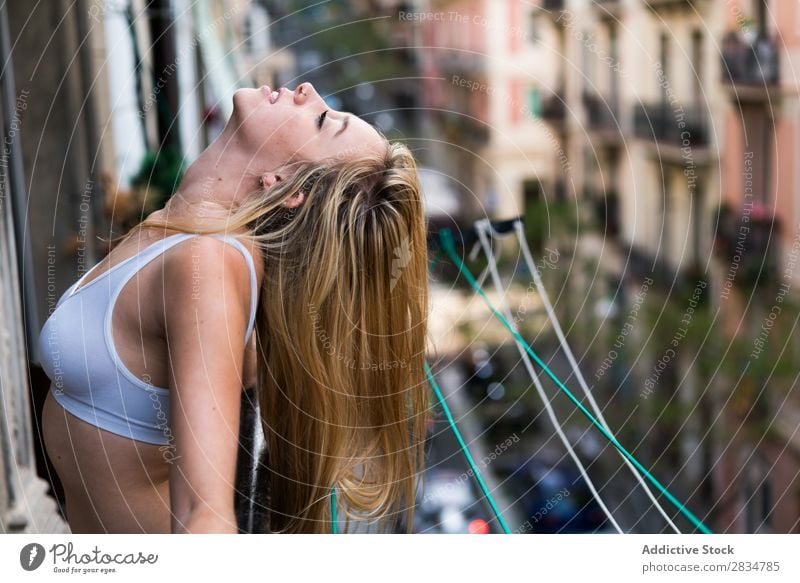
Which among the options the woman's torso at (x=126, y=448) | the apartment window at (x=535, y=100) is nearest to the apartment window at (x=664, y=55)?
the apartment window at (x=535, y=100)

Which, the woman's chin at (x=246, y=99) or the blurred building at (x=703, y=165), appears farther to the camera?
the blurred building at (x=703, y=165)

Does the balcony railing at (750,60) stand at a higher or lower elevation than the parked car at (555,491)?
higher

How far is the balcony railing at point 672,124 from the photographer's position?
10266mm

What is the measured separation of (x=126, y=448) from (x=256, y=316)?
0.73 ft

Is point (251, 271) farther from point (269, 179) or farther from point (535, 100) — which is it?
point (535, 100)

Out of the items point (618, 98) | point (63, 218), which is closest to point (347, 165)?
point (63, 218)

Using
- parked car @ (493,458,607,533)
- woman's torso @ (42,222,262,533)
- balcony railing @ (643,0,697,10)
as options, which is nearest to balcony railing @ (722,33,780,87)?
balcony railing @ (643,0,697,10)

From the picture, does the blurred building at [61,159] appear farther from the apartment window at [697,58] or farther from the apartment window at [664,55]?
the apartment window at [664,55]

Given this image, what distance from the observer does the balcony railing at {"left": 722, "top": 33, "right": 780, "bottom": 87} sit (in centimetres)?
731

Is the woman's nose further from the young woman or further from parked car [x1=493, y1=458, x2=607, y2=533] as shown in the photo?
parked car [x1=493, y1=458, x2=607, y2=533]
